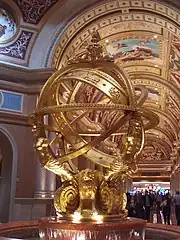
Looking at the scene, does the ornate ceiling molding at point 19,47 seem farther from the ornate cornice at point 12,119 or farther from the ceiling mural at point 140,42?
the ornate cornice at point 12,119

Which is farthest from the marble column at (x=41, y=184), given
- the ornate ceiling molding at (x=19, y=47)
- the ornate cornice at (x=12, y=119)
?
the ornate ceiling molding at (x=19, y=47)

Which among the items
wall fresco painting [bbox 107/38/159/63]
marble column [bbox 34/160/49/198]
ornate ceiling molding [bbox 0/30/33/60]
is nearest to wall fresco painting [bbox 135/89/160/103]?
wall fresco painting [bbox 107/38/159/63]

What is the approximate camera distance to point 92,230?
3.54 metres

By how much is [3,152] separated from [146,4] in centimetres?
588

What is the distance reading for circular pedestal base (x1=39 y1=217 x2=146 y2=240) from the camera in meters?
3.54

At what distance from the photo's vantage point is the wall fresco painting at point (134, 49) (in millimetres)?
13781

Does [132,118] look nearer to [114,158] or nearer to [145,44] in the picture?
[114,158]

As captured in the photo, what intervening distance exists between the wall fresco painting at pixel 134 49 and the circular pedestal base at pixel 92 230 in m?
10.6

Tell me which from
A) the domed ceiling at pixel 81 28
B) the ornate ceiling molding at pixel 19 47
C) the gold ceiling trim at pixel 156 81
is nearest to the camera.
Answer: the ornate ceiling molding at pixel 19 47

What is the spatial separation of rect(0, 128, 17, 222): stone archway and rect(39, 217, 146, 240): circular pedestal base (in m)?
5.94

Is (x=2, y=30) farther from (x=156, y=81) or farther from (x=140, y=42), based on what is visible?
(x=156, y=81)

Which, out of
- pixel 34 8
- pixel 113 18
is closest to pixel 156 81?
pixel 113 18

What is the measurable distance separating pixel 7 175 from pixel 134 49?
24.7 feet

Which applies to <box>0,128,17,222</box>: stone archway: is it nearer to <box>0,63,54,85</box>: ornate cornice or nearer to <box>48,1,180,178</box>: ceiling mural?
<box>0,63,54,85</box>: ornate cornice
